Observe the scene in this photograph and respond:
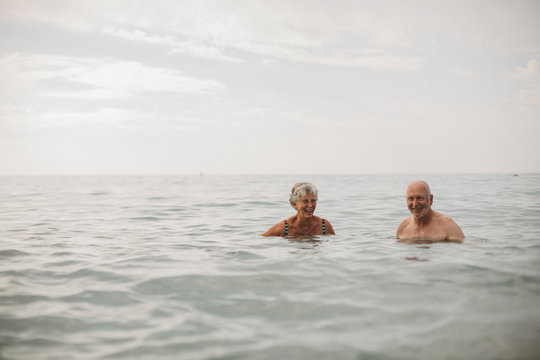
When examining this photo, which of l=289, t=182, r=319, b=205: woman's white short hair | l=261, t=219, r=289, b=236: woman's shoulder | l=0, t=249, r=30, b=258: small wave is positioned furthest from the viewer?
l=261, t=219, r=289, b=236: woman's shoulder

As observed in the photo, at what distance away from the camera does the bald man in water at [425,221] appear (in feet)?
24.3

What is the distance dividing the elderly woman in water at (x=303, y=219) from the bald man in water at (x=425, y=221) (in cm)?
166

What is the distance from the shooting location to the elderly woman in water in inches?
303

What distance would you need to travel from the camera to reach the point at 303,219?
815 cm

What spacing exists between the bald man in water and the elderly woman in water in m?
1.66

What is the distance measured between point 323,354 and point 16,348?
2.58 m

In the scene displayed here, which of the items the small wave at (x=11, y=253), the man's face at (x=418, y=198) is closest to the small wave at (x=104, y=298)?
the small wave at (x=11, y=253)

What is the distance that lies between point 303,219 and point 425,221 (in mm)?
2286

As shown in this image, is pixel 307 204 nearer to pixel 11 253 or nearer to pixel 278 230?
pixel 278 230

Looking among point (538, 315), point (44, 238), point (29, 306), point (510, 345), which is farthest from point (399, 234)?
point (44, 238)

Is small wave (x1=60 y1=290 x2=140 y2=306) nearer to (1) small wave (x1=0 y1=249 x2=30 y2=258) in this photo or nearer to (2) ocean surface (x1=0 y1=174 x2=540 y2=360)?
(2) ocean surface (x1=0 y1=174 x2=540 y2=360)

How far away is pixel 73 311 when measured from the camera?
4340 mm

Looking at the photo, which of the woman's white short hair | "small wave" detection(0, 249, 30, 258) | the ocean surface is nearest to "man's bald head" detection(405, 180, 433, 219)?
the ocean surface

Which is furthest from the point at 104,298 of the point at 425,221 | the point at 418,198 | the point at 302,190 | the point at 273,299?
the point at 425,221
